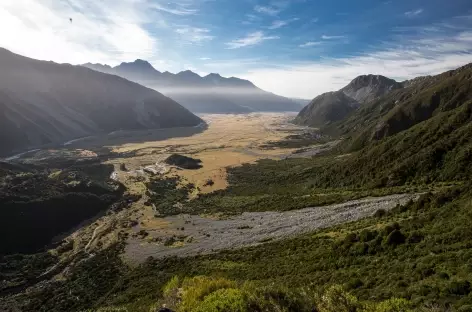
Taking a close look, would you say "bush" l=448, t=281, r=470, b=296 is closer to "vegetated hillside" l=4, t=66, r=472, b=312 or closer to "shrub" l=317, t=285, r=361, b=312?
"vegetated hillside" l=4, t=66, r=472, b=312

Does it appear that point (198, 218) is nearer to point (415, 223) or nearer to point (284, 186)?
point (284, 186)

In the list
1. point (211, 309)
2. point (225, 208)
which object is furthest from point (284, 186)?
point (211, 309)

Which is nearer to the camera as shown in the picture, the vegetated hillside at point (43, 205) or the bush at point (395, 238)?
the bush at point (395, 238)

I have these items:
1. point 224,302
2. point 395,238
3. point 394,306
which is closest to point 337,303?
point 394,306

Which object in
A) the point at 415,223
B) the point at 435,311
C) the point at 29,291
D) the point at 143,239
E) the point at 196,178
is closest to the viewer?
the point at 435,311

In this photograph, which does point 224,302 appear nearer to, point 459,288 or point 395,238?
point 459,288

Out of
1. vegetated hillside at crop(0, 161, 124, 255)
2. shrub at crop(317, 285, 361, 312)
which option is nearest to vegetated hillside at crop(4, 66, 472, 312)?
shrub at crop(317, 285, 361, 312)

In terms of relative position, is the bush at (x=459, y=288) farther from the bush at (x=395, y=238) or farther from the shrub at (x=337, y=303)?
the bush at (x=395, y=238)

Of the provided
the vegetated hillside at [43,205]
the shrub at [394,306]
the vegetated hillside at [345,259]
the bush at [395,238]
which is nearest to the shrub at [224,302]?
the vegetated hillside at [345,259]

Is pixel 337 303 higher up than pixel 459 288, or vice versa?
pixel 459 288
